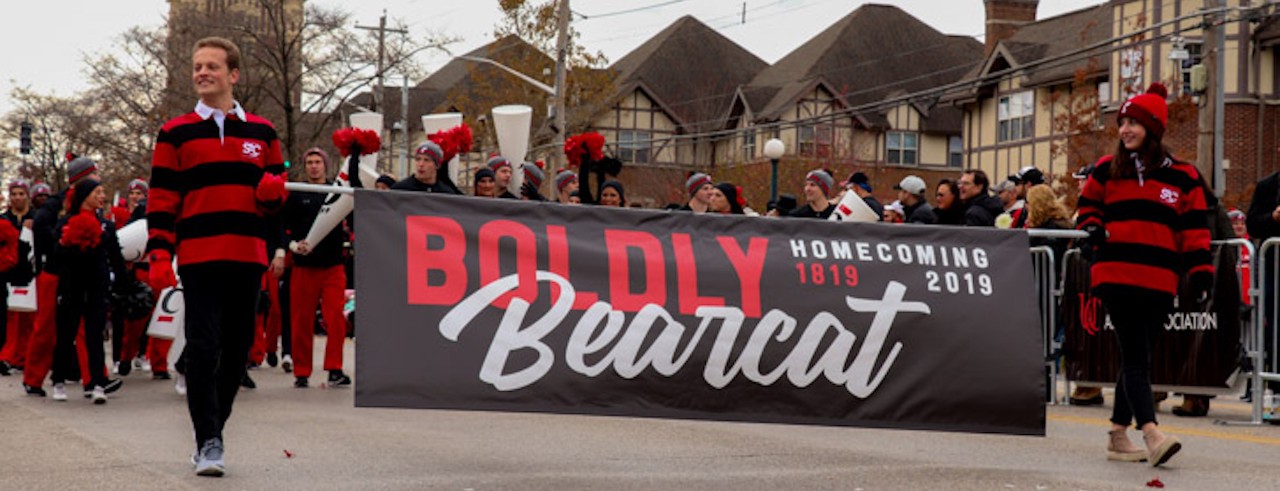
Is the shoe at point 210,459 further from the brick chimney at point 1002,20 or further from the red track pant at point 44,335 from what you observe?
the brick chimney at point 1002,20

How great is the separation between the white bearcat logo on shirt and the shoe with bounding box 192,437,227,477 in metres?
1.32

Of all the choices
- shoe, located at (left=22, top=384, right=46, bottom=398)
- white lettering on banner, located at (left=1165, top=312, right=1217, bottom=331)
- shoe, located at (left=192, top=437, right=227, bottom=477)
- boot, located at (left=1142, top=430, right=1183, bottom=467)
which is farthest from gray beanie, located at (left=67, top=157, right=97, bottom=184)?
white lettering on banner, located at (left=1165, top=312, right=1217, bottom=331)

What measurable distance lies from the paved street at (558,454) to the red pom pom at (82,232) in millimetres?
1263

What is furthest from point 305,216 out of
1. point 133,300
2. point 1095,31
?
point 1095,31

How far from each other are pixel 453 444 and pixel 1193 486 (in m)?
3.80

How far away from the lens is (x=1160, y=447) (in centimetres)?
823

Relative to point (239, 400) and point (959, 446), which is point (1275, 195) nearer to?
point (959, 446)

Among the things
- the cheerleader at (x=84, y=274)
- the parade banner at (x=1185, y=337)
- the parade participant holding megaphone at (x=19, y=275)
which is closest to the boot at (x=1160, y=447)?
the parade banner at (x=1185, y=337)

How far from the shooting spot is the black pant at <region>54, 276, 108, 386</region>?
12.3 metres

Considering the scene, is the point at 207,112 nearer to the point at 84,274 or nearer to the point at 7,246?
the point at 84,274

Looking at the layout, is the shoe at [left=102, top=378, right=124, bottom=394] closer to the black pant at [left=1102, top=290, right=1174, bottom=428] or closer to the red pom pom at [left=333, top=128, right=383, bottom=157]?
the red pom pom at [left=333, top=128, right=383, bottom=157]

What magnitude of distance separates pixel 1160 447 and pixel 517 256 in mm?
3290

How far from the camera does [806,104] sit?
221 ft

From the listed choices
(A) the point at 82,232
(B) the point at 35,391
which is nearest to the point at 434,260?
(A) the point at 82,232
